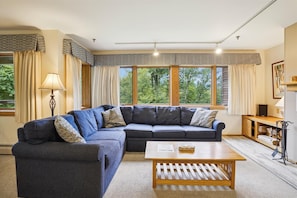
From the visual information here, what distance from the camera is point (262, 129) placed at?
15.4ft

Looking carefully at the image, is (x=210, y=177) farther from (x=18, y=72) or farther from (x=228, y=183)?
(x=18, y=72)

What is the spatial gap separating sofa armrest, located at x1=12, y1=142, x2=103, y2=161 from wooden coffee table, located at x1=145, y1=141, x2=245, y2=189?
69 centimetres

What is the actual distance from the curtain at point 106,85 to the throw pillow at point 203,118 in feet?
7.04

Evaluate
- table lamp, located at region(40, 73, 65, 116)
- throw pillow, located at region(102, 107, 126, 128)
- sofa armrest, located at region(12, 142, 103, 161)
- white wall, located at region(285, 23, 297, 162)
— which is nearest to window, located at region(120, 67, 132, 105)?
throw pillow, located at region(102, 107, 126, 128)

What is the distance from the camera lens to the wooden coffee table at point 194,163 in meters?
2.39

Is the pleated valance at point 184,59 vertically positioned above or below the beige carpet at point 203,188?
above

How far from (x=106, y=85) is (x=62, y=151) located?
3.43 m

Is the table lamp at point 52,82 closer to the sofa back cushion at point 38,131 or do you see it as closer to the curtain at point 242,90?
the sofa back cushion at point 38,131

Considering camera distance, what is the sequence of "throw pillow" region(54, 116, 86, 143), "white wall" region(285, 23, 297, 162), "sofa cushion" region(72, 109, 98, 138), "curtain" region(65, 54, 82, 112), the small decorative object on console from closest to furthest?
"throw pillow" region(54, 116, 86, 143) → the small decorative object on console → "sofa cushion" region(72, 109, 98, 138) → "white wall" region(285, 23, 297, 162) → "curtain" region(65, 54, 82, 112)

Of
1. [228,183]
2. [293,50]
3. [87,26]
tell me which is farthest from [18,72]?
[293,50]

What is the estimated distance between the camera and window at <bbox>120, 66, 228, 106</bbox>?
5.54 metres

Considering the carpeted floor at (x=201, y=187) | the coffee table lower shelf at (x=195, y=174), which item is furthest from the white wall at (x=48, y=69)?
the coffee table lower shelf at (x=195, y=174)

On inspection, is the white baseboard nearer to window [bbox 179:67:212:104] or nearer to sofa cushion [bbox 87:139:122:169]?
sofa cushion [bbox 87:139:122:169]

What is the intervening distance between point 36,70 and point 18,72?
384mm
